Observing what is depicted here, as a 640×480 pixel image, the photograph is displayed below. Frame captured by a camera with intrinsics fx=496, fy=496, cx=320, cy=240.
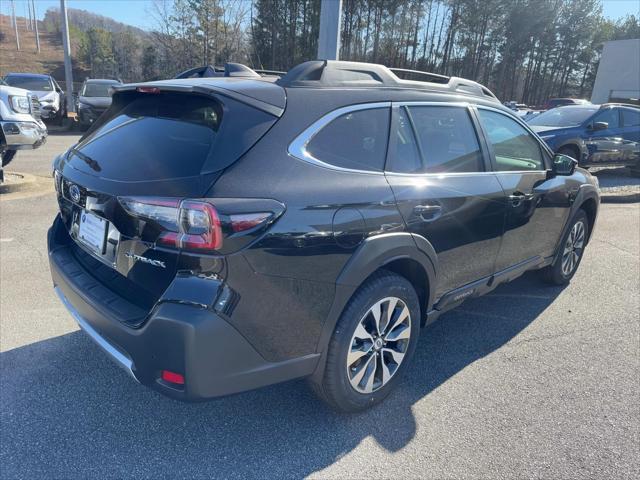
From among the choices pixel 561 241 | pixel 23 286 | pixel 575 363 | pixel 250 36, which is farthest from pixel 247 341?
pixel 250 36

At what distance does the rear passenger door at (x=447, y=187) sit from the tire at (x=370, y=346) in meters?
0.36

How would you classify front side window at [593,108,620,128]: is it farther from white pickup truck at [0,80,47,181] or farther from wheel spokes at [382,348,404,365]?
white pickup truck at [0,80,47,181]

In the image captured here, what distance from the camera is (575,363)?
354cm

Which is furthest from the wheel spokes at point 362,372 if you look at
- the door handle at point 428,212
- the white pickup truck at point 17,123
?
the white pickup truck at point 17,123

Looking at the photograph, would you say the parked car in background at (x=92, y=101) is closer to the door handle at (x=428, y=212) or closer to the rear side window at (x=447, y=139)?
the rear side window at (x=447, y=139)

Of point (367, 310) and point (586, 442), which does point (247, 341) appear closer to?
point (367, 310)

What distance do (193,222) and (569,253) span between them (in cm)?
410

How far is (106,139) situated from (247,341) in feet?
4.81

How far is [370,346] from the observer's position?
2.77 metres

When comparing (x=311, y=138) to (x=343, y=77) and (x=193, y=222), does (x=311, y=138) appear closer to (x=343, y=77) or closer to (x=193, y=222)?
(x=343, y=77)

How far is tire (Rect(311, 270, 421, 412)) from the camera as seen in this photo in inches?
101

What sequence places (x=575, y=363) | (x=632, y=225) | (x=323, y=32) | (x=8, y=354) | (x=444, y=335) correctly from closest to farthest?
(x=8, y=354) < (x=575, y=363) < (x=444, y=335) < (x=632, y=225) < (x=323, y=32)

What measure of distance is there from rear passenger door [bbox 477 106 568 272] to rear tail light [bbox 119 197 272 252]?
87.7 inches

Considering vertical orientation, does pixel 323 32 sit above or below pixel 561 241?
above
